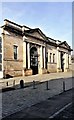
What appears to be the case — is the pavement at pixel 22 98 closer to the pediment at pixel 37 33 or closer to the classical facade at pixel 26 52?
the classical facade at pixel 26 52

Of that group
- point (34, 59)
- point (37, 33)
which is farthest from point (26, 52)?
point (37, 33)

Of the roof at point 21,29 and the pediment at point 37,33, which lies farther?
the pediment at point 37,33

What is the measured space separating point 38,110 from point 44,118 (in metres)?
1.52

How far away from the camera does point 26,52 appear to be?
1362 inches

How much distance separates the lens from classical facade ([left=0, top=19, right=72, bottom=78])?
29.3 m

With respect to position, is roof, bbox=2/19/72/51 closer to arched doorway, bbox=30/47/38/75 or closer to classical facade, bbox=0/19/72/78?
classical facade, bbox=0/19/72/78

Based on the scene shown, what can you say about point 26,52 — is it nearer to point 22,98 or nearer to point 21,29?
point 21,29

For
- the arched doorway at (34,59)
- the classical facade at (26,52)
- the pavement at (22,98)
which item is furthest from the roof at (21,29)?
the pavement at (22,98)

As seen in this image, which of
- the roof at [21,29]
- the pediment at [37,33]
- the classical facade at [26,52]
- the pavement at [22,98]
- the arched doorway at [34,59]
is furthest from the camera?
the arched doorway at [34,59]

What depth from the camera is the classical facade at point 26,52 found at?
2934 cm

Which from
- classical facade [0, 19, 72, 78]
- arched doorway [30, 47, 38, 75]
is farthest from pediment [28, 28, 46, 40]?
arched doorway [30, 47, 38, 75]

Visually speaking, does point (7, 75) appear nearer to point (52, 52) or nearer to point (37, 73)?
point (37, 73)

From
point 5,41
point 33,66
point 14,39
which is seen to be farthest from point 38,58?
point 5,41

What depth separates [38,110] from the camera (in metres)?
9.75
